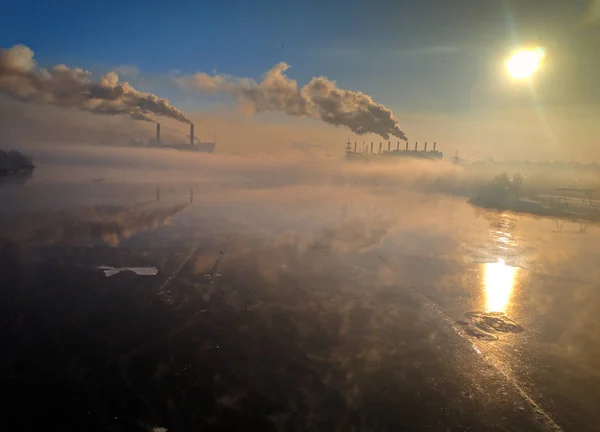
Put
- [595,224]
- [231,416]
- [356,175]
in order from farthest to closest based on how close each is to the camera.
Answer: [356,175] → [595,224] → [231,416]

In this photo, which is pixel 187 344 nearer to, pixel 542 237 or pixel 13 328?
pixel 13 328

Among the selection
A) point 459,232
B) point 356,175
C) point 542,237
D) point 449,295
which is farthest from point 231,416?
point 356,175

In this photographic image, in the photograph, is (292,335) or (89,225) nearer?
(292,335)

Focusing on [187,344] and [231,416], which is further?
[187,344]

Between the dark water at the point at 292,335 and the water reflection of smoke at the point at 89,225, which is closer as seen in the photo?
the dark water at the point at 292,335

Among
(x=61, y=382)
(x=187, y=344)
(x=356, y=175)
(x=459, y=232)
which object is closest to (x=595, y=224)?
(x=459, y=232)

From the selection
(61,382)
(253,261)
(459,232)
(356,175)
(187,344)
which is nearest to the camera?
(61,382)

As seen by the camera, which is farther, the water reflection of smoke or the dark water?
the water reflection of smoke
